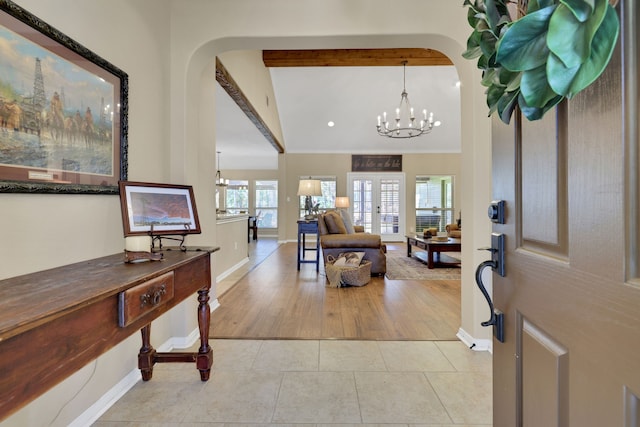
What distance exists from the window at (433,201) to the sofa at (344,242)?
456 cm

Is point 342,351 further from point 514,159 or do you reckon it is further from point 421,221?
point 421,221

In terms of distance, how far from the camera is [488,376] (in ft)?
6.06

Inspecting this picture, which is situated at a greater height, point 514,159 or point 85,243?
point 514,159

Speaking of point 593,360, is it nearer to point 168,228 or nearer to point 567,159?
point 567,159

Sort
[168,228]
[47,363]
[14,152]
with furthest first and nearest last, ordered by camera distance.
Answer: [168,228], [14,152], [47,363]

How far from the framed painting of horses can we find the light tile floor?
3.98 ft

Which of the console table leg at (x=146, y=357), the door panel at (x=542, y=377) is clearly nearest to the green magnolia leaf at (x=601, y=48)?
the door panel at (x=542, y=377)

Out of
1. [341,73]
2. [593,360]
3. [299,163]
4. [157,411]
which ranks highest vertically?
[341,73]

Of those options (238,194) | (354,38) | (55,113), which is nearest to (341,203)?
(238,194)

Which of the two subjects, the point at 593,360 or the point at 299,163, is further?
the point at 299,163

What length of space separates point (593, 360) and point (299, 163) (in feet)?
27.0

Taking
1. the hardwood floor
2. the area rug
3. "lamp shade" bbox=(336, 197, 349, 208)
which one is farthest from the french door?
the hardwood floor

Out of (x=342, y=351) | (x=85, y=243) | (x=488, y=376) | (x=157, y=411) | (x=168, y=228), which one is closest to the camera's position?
(x=85, y=243)

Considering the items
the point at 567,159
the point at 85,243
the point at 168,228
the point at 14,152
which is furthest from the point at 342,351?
the point at 14,152
